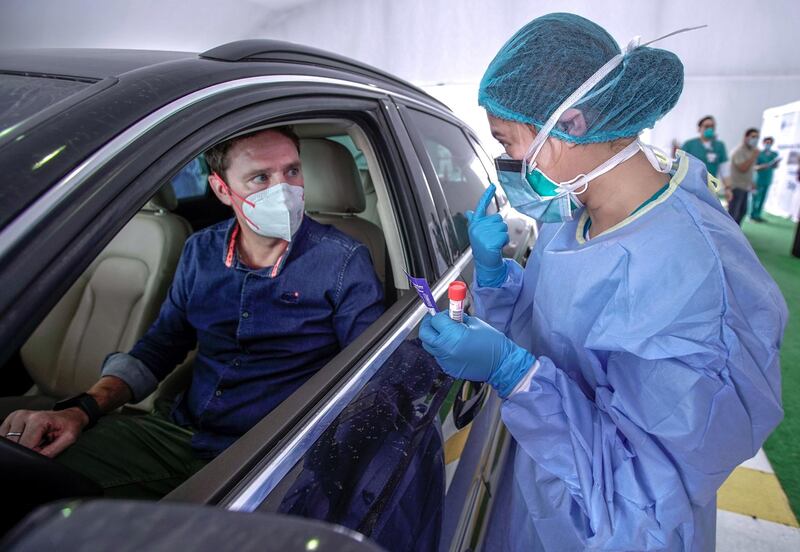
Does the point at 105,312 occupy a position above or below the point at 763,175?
above

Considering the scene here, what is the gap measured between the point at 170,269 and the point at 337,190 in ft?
2.44

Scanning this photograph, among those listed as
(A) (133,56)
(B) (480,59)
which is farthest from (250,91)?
(B) (480,59)

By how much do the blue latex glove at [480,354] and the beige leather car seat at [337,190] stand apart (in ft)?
2.85

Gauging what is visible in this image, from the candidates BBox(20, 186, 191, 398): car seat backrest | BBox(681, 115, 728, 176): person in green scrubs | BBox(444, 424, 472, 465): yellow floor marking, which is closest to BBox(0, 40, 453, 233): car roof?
BBox(444, 424, 472, 465): yellow floor marking

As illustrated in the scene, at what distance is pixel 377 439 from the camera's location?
Answer: 84cm

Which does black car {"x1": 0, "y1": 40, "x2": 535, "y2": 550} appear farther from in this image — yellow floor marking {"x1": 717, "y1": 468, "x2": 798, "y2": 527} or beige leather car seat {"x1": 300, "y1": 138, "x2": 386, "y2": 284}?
yellow floor marking {"x1": 717, "y1": 468, "x2": 798, "y2": 527}

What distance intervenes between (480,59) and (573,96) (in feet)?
25.7

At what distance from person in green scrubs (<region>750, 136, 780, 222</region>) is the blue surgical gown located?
923 cm

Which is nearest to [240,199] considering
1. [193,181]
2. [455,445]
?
[455,445]

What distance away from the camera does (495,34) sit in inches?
301

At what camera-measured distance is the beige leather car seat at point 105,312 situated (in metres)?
1.74

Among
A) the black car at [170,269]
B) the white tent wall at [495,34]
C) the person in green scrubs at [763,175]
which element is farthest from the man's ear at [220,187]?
the person in green scrubs at [763,175]

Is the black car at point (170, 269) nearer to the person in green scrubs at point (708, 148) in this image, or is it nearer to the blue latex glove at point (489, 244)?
the blue latex glove at point (489, 244)

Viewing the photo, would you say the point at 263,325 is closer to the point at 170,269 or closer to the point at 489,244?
the point at 489,244
